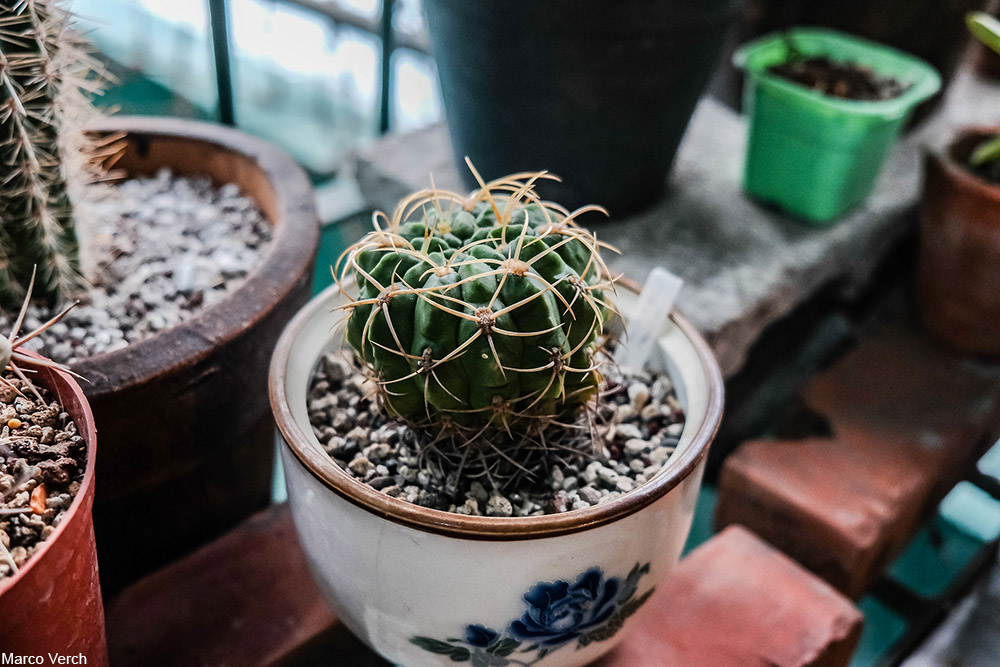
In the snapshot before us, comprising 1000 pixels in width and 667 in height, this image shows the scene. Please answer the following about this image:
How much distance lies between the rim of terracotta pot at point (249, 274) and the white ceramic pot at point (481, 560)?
8cm

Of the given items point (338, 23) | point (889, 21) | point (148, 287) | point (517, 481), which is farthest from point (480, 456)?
point (338, 23)

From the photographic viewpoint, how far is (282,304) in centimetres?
74

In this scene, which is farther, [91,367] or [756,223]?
[756,223]

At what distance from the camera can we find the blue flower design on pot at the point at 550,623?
56cm

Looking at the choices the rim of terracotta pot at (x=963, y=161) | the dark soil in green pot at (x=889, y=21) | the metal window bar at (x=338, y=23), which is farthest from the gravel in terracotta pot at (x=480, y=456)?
the dark soil in green pot at (x=889, y=21)

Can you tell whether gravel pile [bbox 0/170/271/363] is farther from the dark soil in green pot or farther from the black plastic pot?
the dark soil in green pot

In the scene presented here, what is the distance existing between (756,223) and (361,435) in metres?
0.77

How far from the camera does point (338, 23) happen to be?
1.78 meters

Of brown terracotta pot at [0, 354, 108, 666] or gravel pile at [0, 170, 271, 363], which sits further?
gravel pile at [0, 170, 271, 363]

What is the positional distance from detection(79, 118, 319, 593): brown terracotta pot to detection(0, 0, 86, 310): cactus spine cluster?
0.62 ft

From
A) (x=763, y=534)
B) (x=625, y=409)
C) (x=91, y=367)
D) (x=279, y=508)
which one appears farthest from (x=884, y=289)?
(x=91, y=367)

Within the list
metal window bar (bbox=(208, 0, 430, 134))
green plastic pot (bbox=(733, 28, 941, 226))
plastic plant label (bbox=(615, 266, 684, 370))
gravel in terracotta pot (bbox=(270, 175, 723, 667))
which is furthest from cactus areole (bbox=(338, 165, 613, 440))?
green plastic pot (bbox=(733, 28, 941, 226))

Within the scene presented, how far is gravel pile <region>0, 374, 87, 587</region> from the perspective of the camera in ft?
1.60

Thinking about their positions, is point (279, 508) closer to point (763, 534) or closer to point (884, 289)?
point (763, 534)
